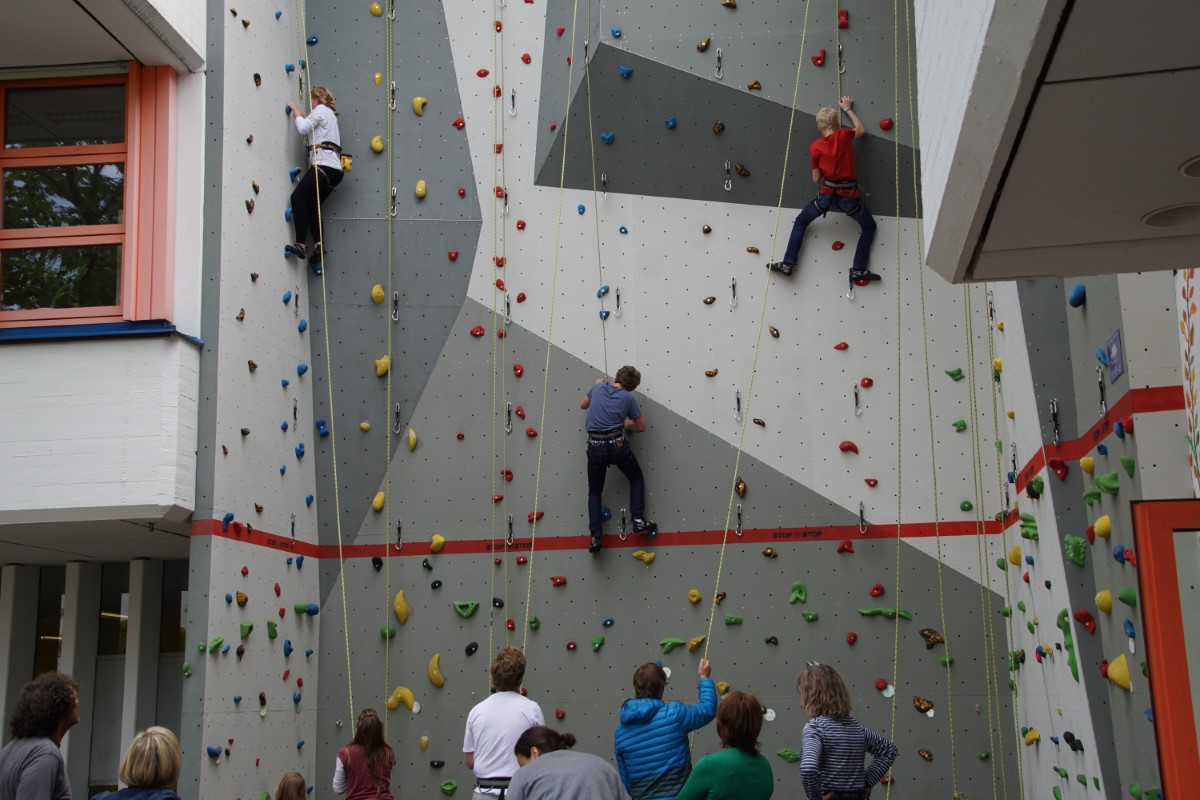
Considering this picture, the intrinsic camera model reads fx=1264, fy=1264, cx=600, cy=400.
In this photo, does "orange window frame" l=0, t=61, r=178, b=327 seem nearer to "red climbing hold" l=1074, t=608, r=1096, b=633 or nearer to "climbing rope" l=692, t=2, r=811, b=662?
"climbing rope" l=692, t=2, r=811, b=662

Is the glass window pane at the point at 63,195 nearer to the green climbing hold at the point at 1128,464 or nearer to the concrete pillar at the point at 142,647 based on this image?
the concrete pillar at the point at 142,647

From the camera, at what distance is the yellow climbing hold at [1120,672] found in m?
4.86

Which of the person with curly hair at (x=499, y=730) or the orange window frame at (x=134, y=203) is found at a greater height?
the orange window frame at (x=134, y=203)

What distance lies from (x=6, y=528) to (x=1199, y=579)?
5.93 metres

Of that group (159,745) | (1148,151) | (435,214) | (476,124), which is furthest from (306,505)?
(1148,151)

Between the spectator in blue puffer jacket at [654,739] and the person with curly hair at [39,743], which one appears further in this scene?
the spectator in blue puffer jacket at [654,739]

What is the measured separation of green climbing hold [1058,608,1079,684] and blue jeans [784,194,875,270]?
9.22ft

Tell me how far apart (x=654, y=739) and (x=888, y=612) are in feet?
11.3

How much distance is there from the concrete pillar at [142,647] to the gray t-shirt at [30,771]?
4501 mm

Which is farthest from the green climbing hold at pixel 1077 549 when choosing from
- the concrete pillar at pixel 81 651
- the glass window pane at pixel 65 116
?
the concrete pillar at pixel 81 651

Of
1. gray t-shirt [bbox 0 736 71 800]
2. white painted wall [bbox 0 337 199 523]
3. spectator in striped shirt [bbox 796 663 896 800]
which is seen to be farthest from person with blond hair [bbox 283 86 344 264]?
spectator in striped shirt [bbox 796 663 896 800]

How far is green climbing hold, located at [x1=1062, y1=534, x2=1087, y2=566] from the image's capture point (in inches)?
218

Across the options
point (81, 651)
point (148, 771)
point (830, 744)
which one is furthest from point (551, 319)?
point (148, 771)

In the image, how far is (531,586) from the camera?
7840 mm
